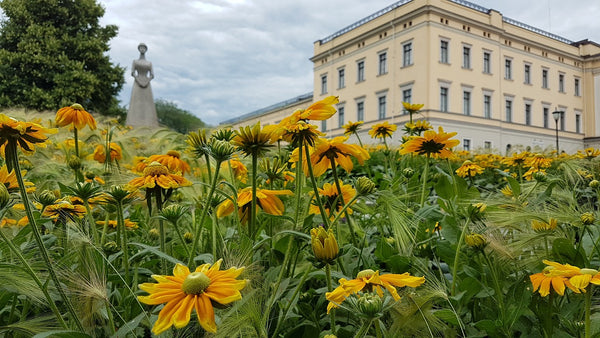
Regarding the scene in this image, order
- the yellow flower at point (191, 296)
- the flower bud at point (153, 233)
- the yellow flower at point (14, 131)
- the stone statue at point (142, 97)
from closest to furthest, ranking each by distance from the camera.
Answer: the yellow flower at point (191, 296), the yellow flower at point (14, 131), the flower bud at point (153, 233), the stone statue at point (142, 97)

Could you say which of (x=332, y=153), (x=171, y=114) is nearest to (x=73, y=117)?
(x=332, y=153)

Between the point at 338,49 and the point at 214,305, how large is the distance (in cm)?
1961

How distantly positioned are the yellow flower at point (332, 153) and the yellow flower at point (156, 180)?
203 mm

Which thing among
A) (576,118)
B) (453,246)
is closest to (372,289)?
(453,246)

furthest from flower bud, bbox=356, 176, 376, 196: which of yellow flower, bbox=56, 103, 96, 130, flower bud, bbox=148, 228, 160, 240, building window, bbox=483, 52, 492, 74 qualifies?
building window, bbox=483, 52, 492, 74

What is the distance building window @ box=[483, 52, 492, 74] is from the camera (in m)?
17.0

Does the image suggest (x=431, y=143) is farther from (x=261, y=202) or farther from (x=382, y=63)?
(x=382, y=63)

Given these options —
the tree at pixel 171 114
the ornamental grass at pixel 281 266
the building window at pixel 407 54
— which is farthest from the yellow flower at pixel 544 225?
the tree at pixel 171 114

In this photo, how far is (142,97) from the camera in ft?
29.9

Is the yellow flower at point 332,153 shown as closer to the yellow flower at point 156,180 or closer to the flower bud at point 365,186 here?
the flower bud at point 365,186

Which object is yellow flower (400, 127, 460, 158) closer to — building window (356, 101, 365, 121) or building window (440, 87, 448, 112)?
building window (440, 87, 448, 112)

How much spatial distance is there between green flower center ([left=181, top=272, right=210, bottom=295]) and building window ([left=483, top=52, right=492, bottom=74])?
18.5 meters

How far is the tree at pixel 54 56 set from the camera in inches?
453

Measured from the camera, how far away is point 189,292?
13.9 inches
